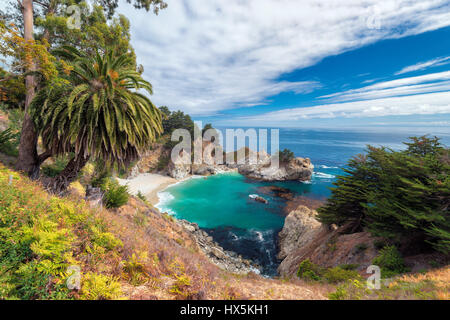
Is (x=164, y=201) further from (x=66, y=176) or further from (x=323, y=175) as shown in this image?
(x=323, y=175)

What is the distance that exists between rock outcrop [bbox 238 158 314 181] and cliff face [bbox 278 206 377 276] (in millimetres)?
31494

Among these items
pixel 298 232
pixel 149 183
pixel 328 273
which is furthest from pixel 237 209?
pixel 328 273

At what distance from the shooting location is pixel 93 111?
7039 millimetres

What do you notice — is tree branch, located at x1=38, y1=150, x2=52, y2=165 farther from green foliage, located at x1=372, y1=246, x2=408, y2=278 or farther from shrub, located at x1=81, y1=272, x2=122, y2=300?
green foliage, located at x1=372, y1=246, x2=408, y2=278

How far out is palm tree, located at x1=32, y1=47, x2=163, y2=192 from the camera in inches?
274

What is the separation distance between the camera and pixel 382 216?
10562mm

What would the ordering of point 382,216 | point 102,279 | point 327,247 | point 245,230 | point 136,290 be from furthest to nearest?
1. point 245,230
2. point 327,247
3. point 382,216
4. point 136,290
5. point 102,279

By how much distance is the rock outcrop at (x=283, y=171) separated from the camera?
52906mm

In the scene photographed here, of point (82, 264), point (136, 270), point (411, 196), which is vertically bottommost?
point (136, 270)

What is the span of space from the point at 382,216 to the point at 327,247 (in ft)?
16.8

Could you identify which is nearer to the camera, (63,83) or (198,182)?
(63,83)

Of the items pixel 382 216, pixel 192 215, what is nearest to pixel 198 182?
pixel 192 215

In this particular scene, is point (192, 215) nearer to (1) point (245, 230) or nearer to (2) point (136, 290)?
(1) point (245, 230)

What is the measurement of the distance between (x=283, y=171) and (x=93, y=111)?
53.6 m
